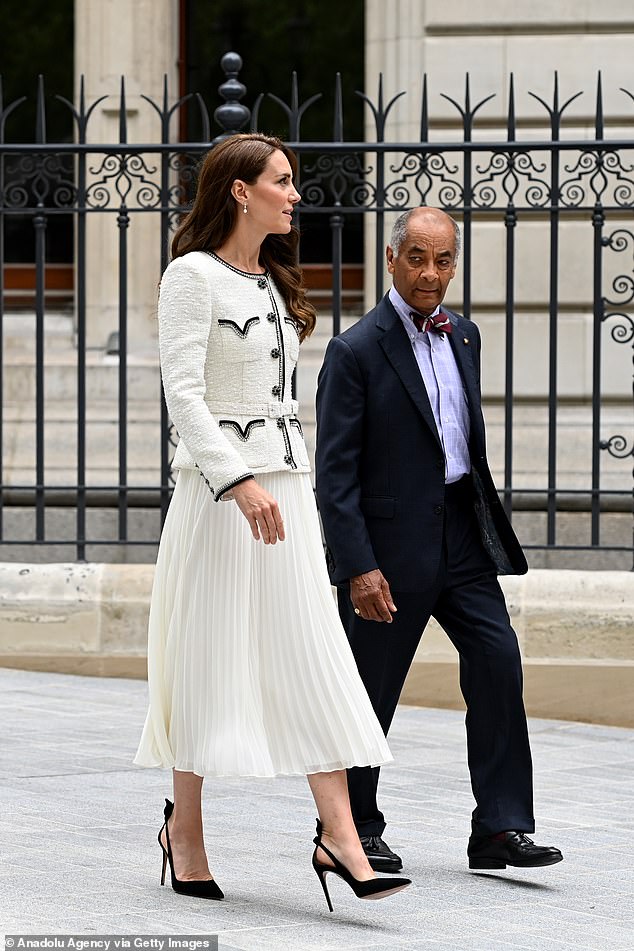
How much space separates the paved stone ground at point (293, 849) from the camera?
14.1 ft

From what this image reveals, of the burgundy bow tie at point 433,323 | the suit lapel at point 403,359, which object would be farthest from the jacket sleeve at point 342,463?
the burgundy bow tie at point 433,323

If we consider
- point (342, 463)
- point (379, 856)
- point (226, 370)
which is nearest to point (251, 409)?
point (226, 370)

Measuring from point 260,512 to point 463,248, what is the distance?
4.74 metres

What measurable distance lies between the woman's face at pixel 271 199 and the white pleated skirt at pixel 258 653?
2.11 ft

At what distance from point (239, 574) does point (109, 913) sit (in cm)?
89

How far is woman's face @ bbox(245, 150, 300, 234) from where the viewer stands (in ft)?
14.9

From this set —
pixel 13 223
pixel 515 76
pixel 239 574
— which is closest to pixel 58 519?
pixel 13 223

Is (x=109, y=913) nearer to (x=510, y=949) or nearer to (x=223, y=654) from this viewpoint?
(x=223, y=654)

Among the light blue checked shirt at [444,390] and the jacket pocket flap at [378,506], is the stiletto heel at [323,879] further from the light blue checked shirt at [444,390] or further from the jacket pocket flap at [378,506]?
the light blue checked shirt at [444,390]

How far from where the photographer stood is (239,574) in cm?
447

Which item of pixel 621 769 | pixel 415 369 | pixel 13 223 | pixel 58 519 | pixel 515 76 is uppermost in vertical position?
pixel 515 76

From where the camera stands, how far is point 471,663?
199 inches

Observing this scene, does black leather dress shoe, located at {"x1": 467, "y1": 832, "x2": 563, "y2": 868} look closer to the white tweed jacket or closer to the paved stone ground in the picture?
the paved stone ground

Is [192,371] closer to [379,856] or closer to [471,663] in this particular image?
[471,663]
